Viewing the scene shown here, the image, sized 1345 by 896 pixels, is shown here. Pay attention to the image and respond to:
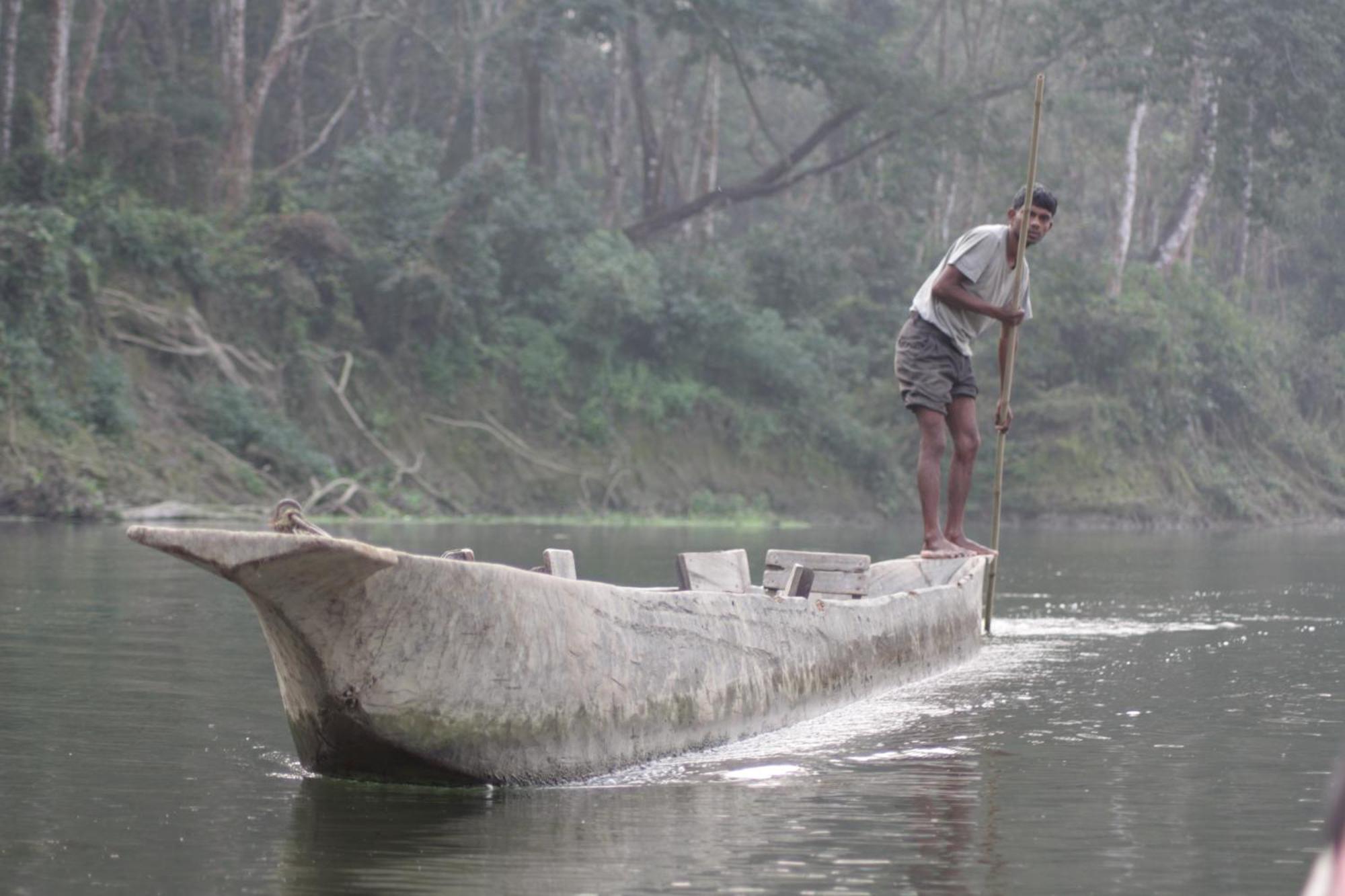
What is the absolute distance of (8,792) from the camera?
4738 mm

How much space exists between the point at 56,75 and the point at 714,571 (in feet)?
59.5

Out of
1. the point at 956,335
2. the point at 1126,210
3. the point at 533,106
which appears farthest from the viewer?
the point at 1126,210

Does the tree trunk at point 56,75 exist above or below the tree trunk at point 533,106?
below

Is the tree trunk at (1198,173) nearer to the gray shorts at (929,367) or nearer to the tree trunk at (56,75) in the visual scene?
the tree trunk at (56,75)

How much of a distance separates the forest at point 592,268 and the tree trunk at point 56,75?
2.5 inches

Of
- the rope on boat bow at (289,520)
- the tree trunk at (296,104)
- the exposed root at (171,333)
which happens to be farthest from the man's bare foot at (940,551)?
the tree trunk at (296,104)

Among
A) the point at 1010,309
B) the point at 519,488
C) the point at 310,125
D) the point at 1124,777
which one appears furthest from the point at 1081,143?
the point at 1124,777

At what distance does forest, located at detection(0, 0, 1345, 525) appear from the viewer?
22047mm

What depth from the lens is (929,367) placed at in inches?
350

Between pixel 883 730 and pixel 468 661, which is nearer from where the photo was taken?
pixel 468 661

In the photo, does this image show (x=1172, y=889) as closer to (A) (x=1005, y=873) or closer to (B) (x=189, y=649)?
(A) (x=1005, y=873)

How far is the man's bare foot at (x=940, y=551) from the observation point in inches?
355

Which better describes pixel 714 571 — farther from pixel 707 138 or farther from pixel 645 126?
pixel 707 138

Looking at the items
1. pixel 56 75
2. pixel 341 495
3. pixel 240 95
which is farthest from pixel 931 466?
pixel 240 95
